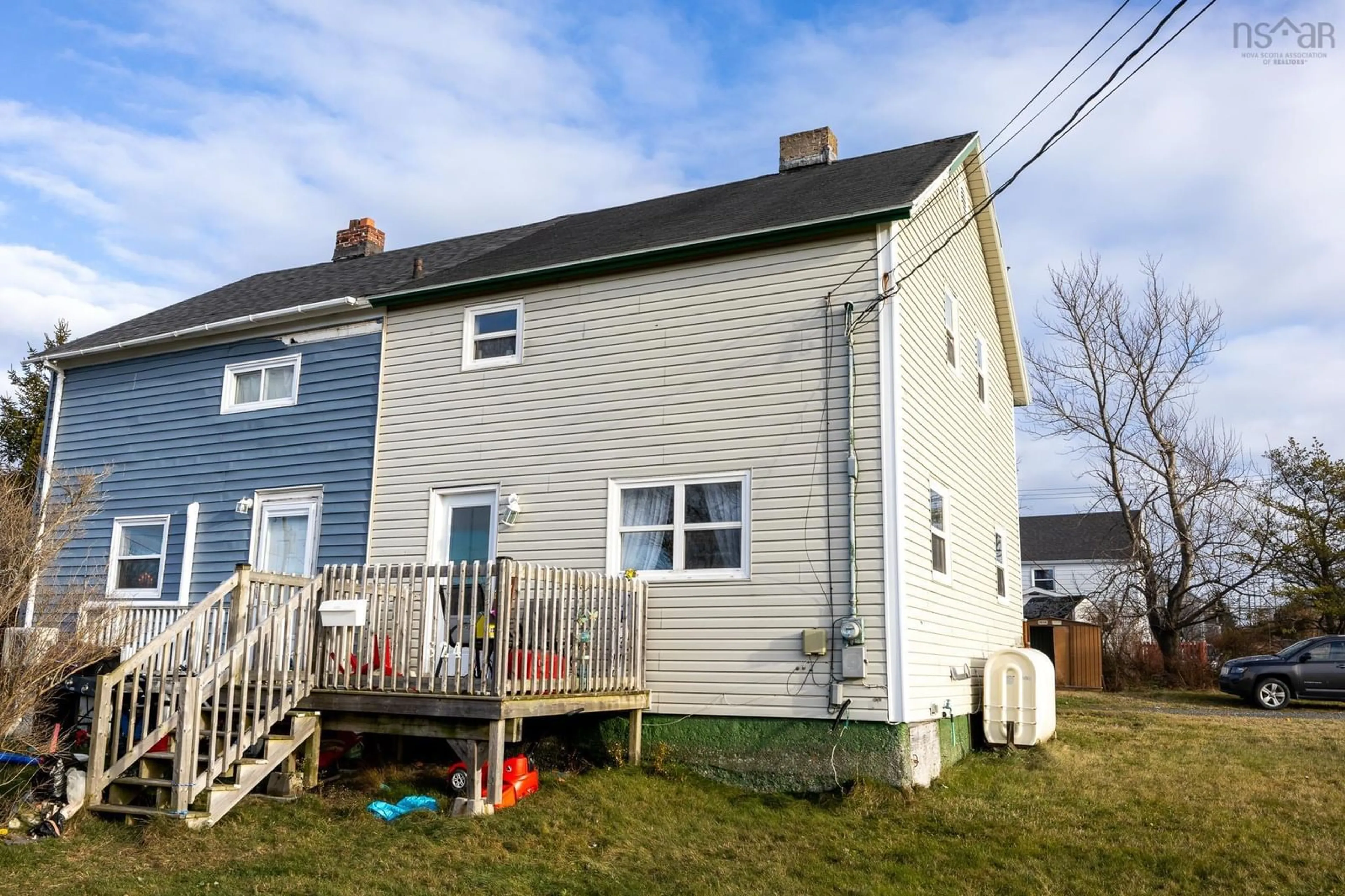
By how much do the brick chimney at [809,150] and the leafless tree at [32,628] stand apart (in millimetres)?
10145

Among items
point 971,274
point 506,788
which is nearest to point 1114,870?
point 506,788

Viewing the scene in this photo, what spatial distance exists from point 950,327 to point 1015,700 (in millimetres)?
4507

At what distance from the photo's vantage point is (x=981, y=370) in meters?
15.5

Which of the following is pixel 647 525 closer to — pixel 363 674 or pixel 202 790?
pixel 363 674

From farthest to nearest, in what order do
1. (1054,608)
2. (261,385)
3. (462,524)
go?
(1054,608), (261,385), (462,524)

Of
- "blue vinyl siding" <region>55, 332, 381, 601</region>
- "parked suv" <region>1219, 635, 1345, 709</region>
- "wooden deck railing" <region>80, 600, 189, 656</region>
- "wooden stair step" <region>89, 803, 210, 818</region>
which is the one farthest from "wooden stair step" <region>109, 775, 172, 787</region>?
"parked suv" <region>1219, 635, 1345, 709</region>

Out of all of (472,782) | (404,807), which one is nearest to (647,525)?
(472,782)

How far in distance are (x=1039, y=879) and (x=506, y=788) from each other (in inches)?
169

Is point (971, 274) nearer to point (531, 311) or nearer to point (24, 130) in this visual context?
point (531, 311)

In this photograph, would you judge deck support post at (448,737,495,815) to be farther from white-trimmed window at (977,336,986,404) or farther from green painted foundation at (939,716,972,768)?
white-trimmed window at (977,336,986,404)

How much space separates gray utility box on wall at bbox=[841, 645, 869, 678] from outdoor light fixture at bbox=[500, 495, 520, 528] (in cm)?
406

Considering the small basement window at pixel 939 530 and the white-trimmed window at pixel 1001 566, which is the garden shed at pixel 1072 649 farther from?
the small basement window at pixel 939 530

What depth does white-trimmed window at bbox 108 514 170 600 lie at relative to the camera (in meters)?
14.4

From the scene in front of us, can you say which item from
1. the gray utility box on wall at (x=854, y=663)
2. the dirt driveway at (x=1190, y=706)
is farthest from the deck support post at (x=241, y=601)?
the dirt driveway at (x=1190, y=706)
